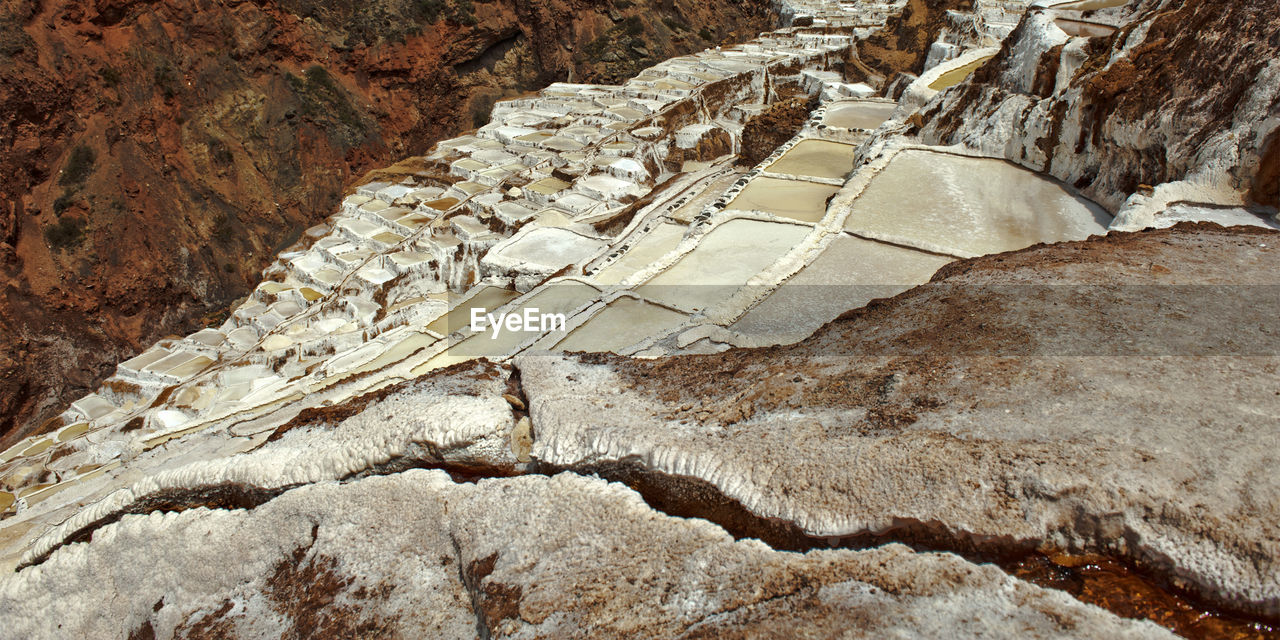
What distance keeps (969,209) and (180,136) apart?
1942cm

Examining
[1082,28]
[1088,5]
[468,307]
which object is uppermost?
[1088,5]

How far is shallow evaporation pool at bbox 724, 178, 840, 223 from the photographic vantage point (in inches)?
326

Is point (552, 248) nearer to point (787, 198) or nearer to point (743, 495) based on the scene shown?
point (787, 198)

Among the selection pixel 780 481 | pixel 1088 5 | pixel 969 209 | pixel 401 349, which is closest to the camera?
pixel 780 481

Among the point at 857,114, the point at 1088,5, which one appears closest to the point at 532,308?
the point at 857,114

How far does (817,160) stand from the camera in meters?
10.1

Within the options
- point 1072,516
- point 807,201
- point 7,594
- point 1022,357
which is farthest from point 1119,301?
point 807,201

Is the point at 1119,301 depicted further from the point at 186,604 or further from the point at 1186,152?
the point at 186,604

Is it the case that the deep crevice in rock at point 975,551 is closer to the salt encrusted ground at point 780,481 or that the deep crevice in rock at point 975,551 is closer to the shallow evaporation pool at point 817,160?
the salt encrusted ground at point 780,481

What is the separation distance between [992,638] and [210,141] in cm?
2212

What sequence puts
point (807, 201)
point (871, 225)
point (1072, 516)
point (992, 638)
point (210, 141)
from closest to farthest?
1. point (992, 638)
2. point (1072, 516)
3. point (871, 225)
4. point (807, 201)
5. point (210, 141)

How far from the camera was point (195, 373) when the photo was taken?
12094 millimetres

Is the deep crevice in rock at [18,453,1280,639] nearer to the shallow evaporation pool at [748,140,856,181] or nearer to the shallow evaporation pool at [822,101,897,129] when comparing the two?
the shallow evaporation pool at [748,140,856,181]

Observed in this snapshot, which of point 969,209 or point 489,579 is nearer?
point 489,579
